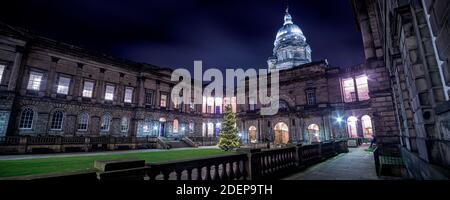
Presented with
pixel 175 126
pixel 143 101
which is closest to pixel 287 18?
pixel 175 126

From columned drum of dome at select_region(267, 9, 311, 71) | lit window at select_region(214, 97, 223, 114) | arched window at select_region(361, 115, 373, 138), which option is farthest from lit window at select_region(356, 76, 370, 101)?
columned drum of dome at select_region(267, 9, 311, 71)

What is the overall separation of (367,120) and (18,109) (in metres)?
48.4

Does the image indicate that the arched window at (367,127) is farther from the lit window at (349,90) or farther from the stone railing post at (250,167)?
the stone railing post at (250,167)

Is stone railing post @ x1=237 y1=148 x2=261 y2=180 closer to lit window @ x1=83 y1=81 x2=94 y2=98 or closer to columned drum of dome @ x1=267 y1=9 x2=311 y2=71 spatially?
lit window @ x1=83 y1=81 x2=94 y2=98

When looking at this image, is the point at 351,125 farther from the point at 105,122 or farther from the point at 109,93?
the point at 109,93

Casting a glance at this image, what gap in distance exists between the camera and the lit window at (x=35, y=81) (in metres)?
22.8

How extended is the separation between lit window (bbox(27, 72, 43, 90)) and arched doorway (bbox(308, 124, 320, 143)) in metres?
37.3

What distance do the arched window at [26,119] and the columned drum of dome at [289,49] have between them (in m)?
52.4

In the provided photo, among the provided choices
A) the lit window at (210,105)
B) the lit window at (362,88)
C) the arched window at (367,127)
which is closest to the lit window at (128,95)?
the lit window at (210,105)

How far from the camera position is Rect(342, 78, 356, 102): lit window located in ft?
98.6

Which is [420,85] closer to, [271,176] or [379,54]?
[271,176]

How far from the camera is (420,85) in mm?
4504

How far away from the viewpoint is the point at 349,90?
30.5m
